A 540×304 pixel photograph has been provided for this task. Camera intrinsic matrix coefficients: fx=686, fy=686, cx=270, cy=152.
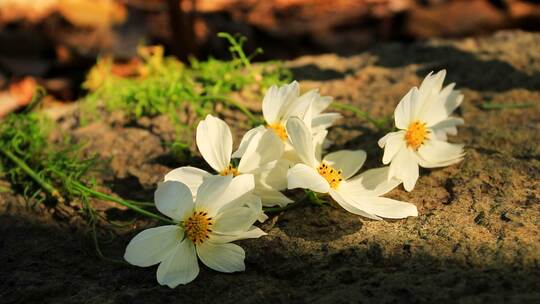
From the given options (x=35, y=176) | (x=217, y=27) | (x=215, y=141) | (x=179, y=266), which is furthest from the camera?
(x=217, y=27)

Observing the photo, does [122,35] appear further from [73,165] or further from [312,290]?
[312,290]

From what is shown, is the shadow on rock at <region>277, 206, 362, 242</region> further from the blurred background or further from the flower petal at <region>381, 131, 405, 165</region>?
the blurred background

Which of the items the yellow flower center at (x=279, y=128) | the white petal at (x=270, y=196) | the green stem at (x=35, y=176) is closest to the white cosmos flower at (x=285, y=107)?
the yellow flower center at (x=279, y=128)

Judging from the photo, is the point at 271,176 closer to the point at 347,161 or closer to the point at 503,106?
the point at 347,161

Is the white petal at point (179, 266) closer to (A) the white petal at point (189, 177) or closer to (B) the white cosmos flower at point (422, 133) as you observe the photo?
(A) the white petal at point (189, 177)

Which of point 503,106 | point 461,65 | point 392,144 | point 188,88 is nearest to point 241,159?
point 392,144

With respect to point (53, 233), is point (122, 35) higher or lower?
higher

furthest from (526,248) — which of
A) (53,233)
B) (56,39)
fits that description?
(56,39)
